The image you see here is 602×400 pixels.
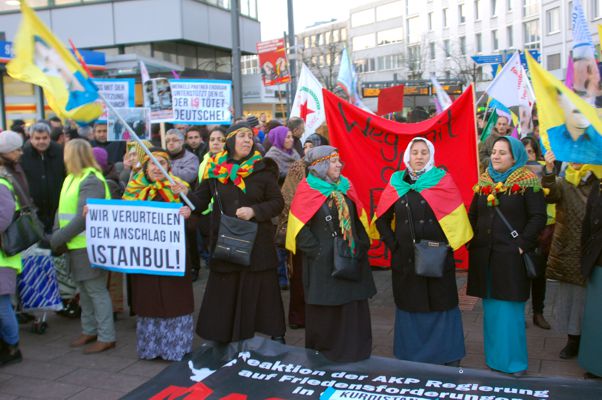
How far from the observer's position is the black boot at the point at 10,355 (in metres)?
5.61

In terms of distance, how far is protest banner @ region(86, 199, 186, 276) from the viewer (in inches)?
217

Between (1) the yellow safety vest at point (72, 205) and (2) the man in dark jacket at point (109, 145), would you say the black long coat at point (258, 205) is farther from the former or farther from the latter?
(2) the man in dark jacket at point (109, 145)

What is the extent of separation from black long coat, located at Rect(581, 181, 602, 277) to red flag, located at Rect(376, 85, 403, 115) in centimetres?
611

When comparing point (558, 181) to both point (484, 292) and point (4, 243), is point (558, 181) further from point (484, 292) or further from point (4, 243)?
point (4, 243)

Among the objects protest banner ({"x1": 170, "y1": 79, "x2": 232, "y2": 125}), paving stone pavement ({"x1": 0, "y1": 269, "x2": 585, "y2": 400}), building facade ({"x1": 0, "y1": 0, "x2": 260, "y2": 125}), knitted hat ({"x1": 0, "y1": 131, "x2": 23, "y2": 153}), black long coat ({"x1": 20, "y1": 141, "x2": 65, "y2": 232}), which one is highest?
building facade ({"x1": 0, "y1": 0, "x2": 260, "y2": 125})

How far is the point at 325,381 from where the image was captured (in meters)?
4.61

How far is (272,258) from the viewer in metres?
5.38

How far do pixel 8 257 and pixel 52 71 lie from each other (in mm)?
1633

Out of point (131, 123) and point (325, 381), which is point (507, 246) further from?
point (131, 123)

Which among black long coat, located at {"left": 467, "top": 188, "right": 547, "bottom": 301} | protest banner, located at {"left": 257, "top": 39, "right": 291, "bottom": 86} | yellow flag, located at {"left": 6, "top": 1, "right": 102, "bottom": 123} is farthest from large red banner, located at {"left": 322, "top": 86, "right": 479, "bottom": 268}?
protest banner, located at {"left": 257, "top": 39, "right": 291, "bottom": 86}

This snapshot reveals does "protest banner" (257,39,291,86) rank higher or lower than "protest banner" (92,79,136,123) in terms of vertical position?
higher

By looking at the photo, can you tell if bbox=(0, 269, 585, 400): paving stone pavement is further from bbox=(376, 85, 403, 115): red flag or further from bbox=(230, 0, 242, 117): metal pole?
bbox=(230, 0, 242, 117): metal pole

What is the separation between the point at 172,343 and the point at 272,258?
1131 millimetres

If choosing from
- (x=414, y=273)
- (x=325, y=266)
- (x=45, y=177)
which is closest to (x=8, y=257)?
(x=45, y=177)
